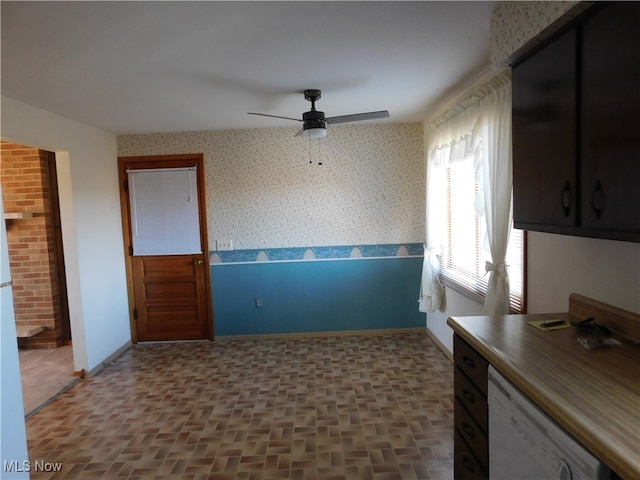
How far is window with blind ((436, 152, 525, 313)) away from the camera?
2387 millimetres

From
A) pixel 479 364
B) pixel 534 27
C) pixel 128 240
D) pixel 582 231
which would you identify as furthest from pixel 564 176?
pixel 128 240

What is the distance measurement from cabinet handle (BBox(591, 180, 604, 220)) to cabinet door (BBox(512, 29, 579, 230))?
9cm

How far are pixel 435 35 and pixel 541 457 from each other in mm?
2014

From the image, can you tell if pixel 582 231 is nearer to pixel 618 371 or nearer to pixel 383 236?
pixel 618 371

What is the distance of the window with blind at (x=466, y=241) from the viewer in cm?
239

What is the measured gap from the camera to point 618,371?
1250 mm

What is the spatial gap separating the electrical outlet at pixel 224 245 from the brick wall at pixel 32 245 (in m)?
1.96

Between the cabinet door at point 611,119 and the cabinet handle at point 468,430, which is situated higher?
the cabinet door at point 611,119

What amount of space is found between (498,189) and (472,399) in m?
1.31

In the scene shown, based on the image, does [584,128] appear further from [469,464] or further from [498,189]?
[469,464]

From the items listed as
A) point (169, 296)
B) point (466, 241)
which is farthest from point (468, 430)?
point (169, 296)

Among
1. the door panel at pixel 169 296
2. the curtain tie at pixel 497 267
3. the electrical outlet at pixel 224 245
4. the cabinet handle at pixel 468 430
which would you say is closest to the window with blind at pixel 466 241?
the curtain tie at pixel 497 267

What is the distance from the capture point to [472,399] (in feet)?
5.44

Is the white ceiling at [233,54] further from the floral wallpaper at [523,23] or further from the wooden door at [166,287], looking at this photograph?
the wooden door at [166,287]
